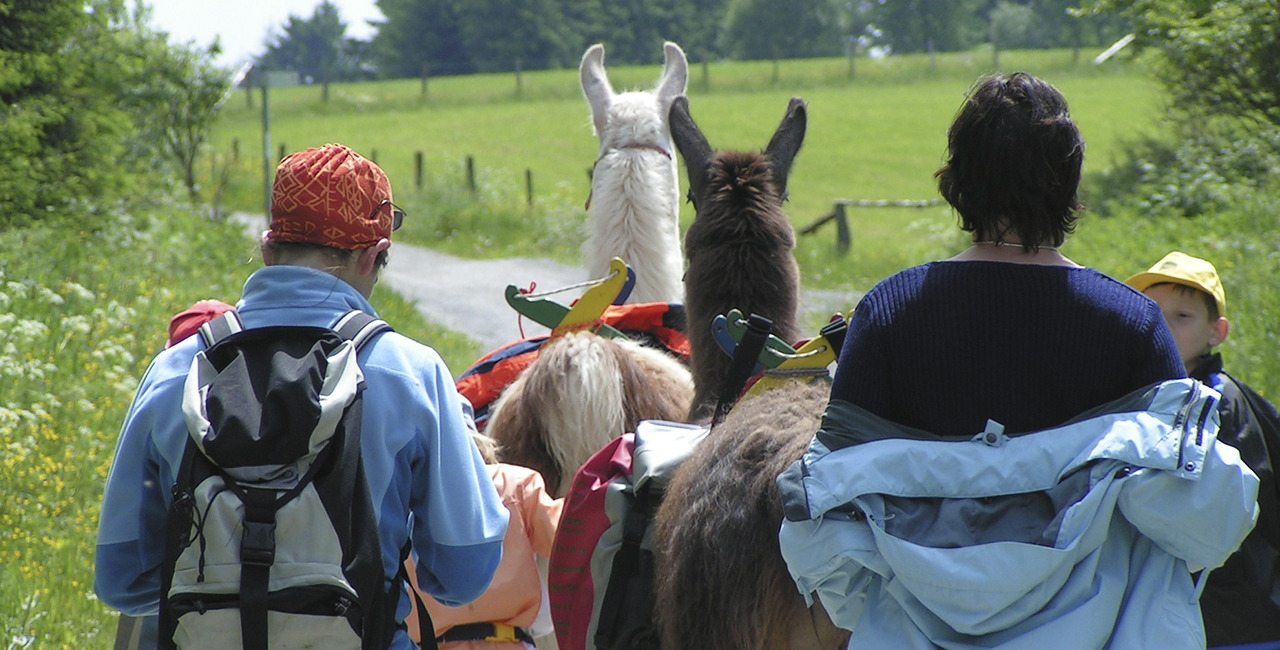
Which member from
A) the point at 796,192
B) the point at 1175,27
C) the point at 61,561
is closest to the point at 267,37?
the point at 796,192

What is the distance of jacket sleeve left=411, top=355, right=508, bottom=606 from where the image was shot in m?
2.11

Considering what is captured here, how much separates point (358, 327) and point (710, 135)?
2875 cm

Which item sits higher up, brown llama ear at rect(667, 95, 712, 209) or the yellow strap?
brown llama ear at rect(667, 95, 712, 209)

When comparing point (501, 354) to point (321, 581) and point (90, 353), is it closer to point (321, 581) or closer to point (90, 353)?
point (321, 581)

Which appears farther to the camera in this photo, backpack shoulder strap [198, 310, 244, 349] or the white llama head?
the white llama head

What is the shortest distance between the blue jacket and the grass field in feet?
32.1

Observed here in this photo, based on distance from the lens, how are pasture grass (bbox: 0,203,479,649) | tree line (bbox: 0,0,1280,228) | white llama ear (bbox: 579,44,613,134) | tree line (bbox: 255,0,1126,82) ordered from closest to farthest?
pasture grass (bbox: 0,203,479,649), white llama ear (bbox: 579,44,613,134), tree line (bbox: 0,0,1280,228), tree line (bbox: 255,0,1126,82)

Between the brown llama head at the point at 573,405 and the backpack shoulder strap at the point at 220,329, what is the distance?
1343 mm

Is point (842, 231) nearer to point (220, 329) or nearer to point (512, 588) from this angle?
point (512, 588)

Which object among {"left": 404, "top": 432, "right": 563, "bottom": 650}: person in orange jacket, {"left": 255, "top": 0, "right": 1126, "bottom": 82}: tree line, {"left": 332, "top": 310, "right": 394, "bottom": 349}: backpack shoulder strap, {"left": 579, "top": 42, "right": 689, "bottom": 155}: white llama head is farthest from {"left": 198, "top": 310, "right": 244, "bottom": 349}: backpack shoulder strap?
{"left": 255, "top": 0, "right": 1126, "bottom": 82}: tree line

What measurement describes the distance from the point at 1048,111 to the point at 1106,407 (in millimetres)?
536

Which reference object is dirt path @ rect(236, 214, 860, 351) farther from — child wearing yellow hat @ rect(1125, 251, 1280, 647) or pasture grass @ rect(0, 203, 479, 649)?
child wearing yellow hat @ rect(1125, 251, 1280, 647)

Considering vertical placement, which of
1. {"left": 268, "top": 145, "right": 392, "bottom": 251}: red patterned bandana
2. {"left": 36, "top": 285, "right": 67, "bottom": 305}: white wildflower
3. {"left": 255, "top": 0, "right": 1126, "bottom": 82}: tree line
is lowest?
{"left": 36, "top": 285, "right": 67, "bottom": 305}: white wildflower

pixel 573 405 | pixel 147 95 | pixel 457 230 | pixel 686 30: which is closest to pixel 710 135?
pixel 457 230
